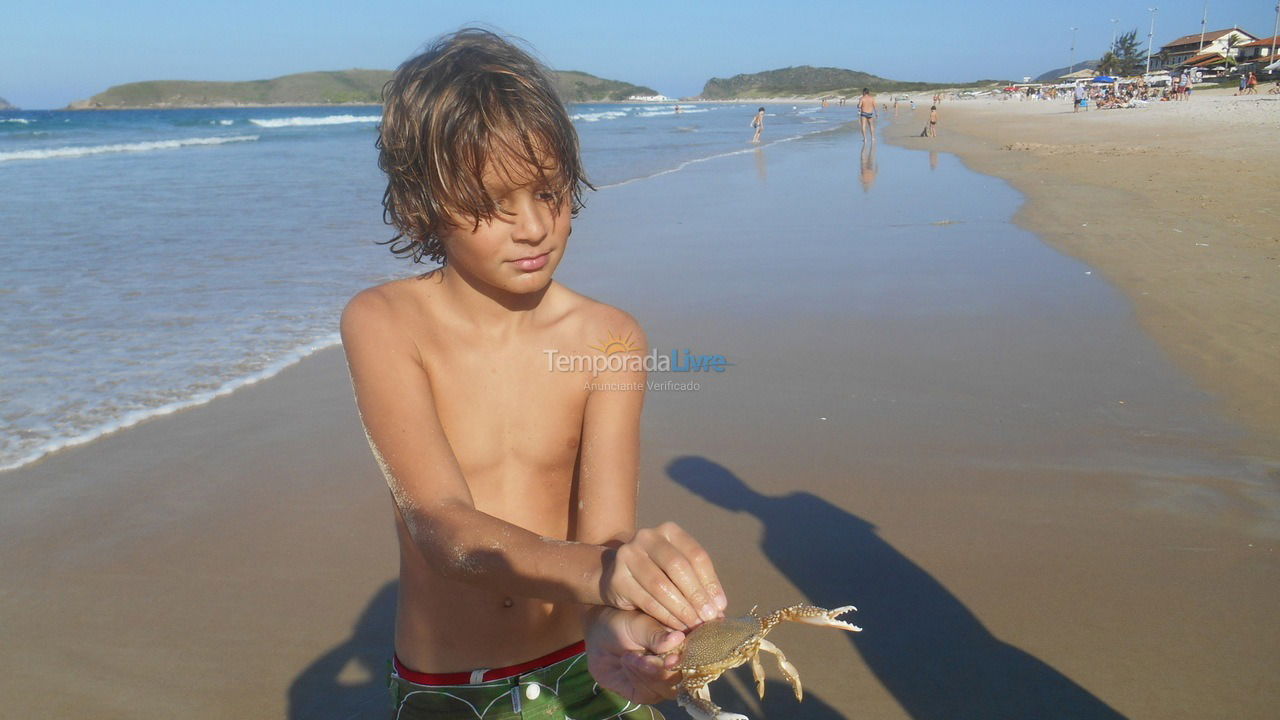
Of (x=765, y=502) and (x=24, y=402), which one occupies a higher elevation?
(x=24, y=402)

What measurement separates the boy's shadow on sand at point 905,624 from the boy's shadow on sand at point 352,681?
1.48 meters

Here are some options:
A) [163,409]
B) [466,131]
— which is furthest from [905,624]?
[163,409]

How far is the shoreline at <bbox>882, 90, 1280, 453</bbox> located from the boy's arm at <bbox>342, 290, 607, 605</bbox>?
13.5 feet

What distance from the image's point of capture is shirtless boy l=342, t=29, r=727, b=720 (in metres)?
1.57

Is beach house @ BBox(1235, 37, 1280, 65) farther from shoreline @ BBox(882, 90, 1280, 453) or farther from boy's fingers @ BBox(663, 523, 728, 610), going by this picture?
boy's fingers @ BBox(663, 523, 728, 610)

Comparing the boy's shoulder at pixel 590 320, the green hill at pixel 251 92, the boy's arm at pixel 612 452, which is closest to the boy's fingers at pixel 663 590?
the boy's arm at pixel 612 452

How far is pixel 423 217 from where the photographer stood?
167cm

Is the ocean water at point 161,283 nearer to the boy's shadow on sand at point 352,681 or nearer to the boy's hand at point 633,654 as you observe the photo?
the boy's hand at point 633,654

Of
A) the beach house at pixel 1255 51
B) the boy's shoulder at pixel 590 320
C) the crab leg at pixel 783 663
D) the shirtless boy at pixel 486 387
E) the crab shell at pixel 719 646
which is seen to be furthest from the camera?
the beach house at pixel 1255 51

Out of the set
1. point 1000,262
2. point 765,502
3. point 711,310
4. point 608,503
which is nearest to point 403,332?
point 608,503

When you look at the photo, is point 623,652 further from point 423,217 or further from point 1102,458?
point 1102,458

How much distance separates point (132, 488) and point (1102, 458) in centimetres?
459

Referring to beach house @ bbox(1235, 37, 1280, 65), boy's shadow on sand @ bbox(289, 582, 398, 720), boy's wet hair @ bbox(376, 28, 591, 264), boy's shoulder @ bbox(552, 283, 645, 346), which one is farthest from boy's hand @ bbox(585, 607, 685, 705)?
beach house @ bbox(1235, 37, 1280, 65)

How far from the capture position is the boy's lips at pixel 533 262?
1630 mm
